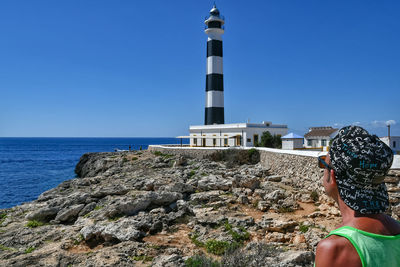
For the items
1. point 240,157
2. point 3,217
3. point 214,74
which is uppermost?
point 214,74

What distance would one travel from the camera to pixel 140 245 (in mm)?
8656

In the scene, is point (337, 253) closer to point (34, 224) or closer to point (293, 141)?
point (34, 224)

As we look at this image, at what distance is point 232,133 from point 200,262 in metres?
28.5

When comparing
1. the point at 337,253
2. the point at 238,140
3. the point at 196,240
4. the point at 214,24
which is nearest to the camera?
the point at 337,253

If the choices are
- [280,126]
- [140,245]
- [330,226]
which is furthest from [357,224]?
[280,126]

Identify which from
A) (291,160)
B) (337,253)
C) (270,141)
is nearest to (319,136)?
(270,141)

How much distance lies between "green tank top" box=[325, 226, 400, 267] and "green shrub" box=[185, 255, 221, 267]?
5.61 metres

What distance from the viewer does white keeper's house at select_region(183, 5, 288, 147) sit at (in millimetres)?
35969

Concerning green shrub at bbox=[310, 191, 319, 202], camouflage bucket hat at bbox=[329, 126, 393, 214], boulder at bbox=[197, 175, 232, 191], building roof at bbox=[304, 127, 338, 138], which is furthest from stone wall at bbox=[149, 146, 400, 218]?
building roof at bbox=[304, 127, 338, 138]

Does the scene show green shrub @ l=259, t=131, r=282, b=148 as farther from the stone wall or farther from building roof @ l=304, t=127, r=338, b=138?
the stone wall

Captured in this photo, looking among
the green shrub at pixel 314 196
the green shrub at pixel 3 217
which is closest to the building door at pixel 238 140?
the green shrub at pixel 314 196

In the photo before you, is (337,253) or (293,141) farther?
(293,141)

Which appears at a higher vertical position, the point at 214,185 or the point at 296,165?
the point at 296,165

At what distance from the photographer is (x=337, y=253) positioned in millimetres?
1436
